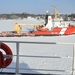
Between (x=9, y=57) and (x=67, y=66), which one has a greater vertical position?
(x=9, y=57)

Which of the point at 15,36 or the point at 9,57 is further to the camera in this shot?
the point at 15,36

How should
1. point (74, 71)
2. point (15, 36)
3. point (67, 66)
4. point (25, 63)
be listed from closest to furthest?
point (74, 71), point (67, 66), point (25, 63), point (15, 36)

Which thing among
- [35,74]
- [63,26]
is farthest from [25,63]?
[63,26]

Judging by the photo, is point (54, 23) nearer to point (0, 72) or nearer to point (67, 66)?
point (67, 66)

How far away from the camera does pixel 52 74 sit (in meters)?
5.26

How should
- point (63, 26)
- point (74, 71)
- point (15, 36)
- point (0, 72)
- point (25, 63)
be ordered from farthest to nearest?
point (63, 26) → point (15, 36) → point (25, 63) → point (0, 72) → point (74, 71)

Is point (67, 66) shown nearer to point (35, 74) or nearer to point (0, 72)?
point (35, 74)

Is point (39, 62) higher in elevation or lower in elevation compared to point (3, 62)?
lower

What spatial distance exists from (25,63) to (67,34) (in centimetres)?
1163
